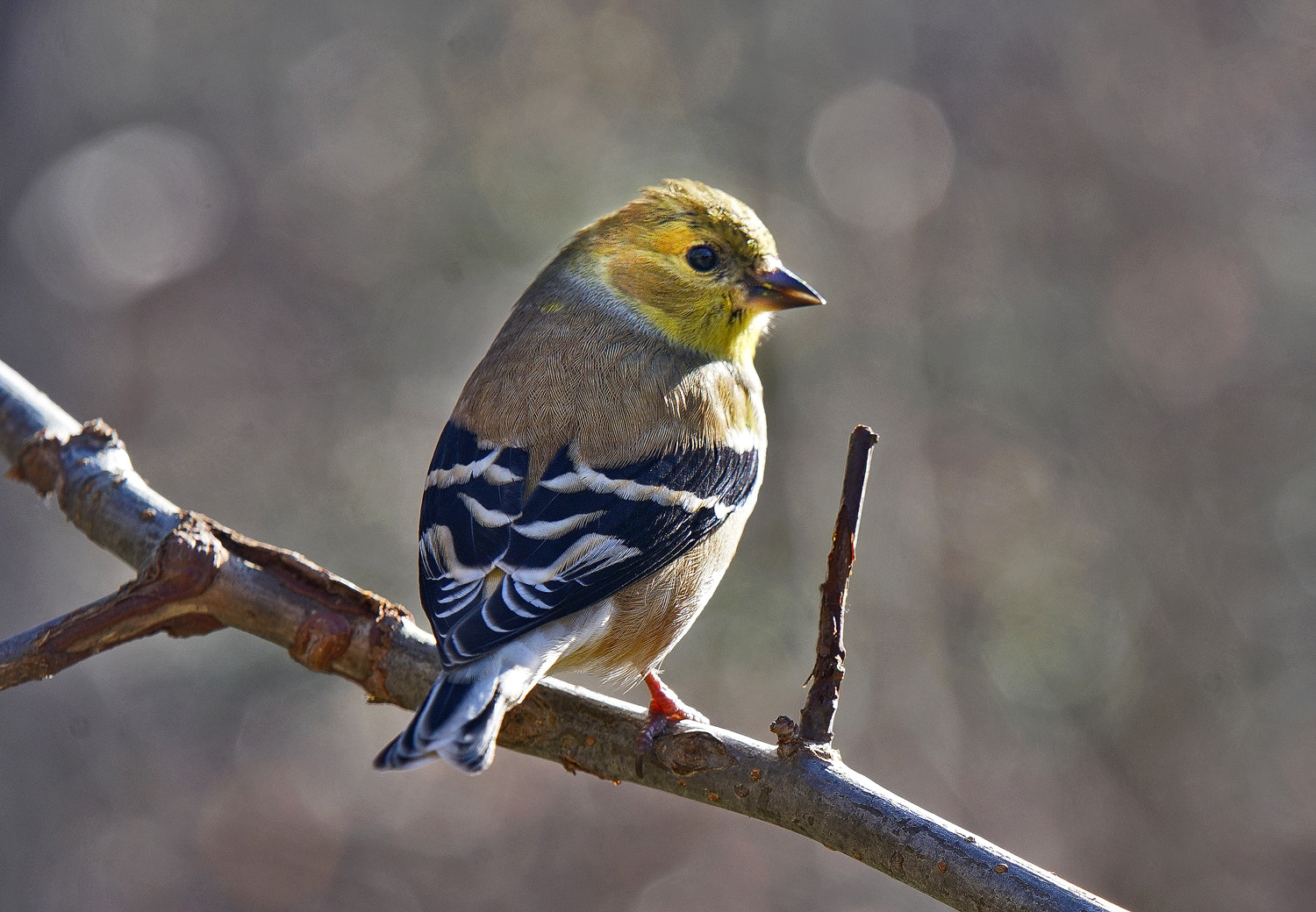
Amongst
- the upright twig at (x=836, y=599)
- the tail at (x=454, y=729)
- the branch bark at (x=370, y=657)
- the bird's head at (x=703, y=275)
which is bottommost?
the tail at (x=454, y=729)

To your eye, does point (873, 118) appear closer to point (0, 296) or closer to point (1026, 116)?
point (1026, 116)

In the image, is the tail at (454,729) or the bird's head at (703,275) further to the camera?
the bird's head at (703,275)

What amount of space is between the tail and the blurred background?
4776 millimetres

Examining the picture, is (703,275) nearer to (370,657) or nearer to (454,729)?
(370,657)

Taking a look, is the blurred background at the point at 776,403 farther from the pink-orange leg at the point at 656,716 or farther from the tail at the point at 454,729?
the tail at the point at 454,729

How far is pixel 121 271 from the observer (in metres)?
8.16

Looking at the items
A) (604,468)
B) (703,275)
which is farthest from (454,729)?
(703,275)

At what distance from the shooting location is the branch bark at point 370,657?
6.84ft

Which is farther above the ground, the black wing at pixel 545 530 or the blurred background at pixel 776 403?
the blurred background at pixel 776 403

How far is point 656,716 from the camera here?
2713 mm

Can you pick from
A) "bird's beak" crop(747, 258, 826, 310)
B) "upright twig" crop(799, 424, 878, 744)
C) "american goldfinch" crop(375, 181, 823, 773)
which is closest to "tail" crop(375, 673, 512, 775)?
"american goldfinch" crop(375, 181, 823, 773)

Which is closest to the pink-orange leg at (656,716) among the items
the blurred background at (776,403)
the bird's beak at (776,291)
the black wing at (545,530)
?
the black wing at (545,530)

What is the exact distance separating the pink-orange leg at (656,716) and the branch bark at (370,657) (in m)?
0.04

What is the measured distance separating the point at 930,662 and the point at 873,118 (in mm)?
3849
